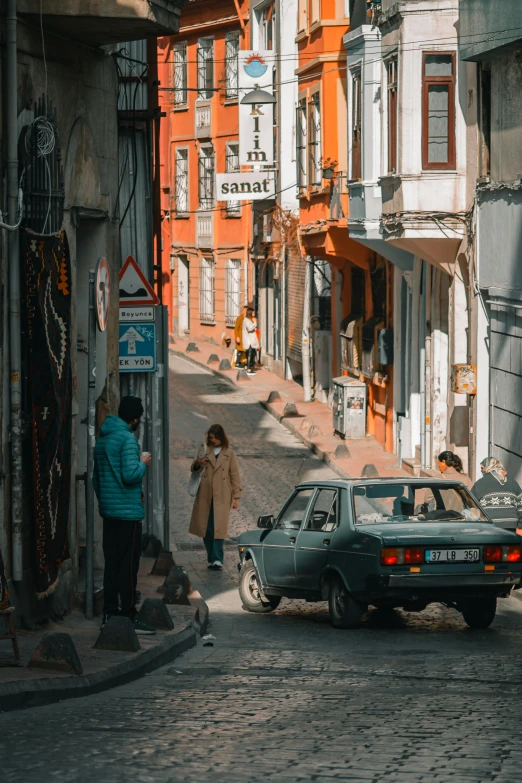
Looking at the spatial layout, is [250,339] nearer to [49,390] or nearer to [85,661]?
[49,390]

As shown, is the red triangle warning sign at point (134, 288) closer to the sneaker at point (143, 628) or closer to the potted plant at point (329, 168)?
the sneaker at point (143, 628)

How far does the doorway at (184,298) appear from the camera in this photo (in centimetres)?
5634

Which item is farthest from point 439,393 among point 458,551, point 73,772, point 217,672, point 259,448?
point 73,772

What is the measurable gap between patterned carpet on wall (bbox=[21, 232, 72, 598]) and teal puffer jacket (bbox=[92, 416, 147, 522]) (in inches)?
17.9

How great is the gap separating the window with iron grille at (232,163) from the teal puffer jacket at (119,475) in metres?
39.0

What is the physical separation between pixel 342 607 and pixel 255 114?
83.9 ft

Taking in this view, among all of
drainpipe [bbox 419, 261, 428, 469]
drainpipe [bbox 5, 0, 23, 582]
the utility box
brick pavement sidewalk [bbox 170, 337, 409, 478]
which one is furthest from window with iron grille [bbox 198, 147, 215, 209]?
drainpipe [bbox 5, 0, 23, 582]

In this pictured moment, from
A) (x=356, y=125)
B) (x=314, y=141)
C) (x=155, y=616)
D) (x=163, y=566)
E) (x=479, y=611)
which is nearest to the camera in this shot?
(x=155, y=616)

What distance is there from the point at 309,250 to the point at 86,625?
2218 cm

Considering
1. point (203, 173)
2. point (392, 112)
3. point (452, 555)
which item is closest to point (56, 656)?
point (452, 555)

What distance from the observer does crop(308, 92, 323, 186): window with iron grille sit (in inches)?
1264

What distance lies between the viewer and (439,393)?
26297 millimetres

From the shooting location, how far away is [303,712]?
8930 mm

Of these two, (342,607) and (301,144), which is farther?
(301,144)
